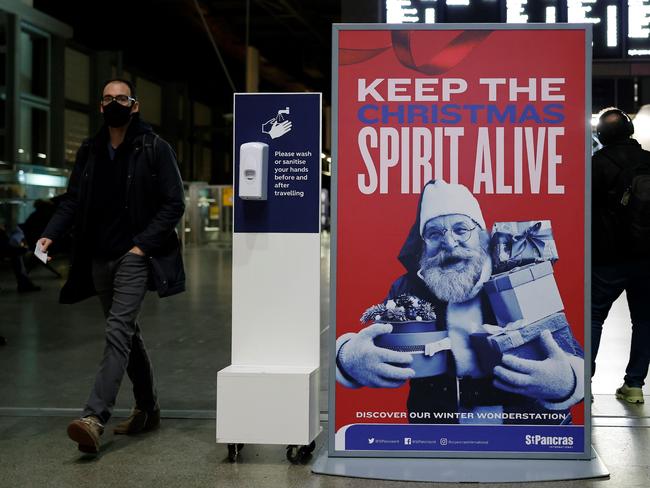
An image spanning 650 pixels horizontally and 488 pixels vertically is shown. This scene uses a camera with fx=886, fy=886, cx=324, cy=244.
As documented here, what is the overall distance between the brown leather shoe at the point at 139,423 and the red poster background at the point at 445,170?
46.2 inches

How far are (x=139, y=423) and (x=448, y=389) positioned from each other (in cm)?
161

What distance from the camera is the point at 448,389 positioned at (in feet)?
12.0

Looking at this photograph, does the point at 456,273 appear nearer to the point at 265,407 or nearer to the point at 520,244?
the point at 520,244

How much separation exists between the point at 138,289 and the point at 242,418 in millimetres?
817

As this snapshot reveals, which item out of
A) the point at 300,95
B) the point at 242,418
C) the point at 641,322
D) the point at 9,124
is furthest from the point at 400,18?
the point at 9,124

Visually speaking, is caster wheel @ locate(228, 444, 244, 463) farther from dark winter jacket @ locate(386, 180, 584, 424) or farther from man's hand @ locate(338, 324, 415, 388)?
dark winter jacket @ locate(386, 180, 584, 424)

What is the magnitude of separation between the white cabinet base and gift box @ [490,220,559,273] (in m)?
0.93

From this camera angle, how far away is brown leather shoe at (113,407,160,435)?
14.1 feet

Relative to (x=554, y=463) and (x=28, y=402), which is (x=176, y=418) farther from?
(x=554, y=463)

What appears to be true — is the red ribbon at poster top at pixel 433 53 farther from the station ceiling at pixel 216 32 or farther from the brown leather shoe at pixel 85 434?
the station ceiling at pixel 216 32

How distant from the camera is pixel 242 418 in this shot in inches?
148

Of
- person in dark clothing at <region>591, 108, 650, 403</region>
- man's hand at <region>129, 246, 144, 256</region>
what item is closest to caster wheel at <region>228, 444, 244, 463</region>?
man's hand at <region>129, 246, 144, 256</region>

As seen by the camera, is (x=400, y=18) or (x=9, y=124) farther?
(x=9, y=124)

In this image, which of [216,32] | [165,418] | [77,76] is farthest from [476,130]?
[77,76]
